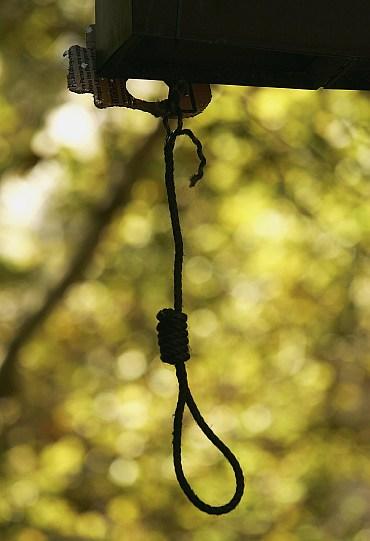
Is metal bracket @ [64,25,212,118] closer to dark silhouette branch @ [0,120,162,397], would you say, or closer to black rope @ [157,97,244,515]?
black rope @ [157,97,244,515]

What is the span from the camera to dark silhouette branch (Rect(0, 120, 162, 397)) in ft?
6.30

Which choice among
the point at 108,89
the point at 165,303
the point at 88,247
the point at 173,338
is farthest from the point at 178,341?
the point at 165,303

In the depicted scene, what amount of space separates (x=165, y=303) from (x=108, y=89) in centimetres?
149

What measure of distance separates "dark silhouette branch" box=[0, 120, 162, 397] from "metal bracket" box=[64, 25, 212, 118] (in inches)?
52.6

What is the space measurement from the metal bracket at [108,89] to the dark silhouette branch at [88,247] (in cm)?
134

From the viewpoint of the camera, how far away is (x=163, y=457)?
206 cm

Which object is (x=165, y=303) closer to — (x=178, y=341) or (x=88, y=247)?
(x=88, y=247)

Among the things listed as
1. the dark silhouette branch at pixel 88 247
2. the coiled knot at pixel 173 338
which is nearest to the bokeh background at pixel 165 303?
the dark silhouette branch at pixel 88 247

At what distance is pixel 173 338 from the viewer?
606mm

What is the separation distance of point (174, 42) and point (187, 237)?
1559 millimetres

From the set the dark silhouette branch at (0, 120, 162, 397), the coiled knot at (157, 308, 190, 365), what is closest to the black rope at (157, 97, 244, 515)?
the coiled knot at (157, 308, 190, 365)

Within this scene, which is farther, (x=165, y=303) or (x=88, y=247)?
(x=165, y=303)

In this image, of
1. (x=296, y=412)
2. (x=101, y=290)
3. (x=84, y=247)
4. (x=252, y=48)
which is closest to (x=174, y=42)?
(x=252, y=48)

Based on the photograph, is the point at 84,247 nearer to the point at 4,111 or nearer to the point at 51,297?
the point at 51,297
